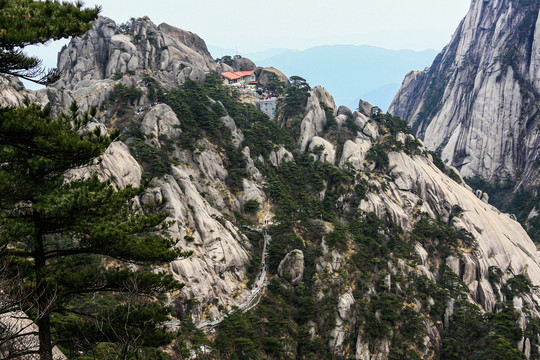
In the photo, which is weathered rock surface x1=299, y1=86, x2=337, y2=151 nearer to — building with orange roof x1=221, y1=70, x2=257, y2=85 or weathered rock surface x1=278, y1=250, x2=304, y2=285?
building with orange roof x1=221, y1=70, x2=257, y2=85

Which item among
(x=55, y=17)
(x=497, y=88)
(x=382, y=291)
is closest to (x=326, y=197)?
(x=382, y=291)

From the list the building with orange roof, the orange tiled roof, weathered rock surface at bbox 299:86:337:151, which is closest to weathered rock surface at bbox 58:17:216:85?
the orange tiled roof

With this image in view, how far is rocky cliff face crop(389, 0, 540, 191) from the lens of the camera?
93688 millimetres

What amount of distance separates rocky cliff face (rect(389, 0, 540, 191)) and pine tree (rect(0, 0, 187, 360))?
99.4 metres

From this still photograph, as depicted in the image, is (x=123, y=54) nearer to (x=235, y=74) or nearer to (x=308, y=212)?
(x=235, y=74)

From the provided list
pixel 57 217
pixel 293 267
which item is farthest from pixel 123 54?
pixel 57 217

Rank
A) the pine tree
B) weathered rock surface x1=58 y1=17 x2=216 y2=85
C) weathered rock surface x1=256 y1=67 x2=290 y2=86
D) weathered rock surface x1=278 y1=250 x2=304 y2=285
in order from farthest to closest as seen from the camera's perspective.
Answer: weathered rock surface x1=256 y1=67 x2=290 y2=86 → weathered rock surface x1=58 y1=17 x2=216 y2=85 → weathered rock surface x1=278 y1=250 x2=304 y2=285 → the pine tree

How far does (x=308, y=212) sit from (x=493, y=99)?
265 feet

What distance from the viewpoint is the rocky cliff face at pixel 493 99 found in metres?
93.7

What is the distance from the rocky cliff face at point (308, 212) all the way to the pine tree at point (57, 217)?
19.2m

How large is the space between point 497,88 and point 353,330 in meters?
90.8

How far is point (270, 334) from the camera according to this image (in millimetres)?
31047

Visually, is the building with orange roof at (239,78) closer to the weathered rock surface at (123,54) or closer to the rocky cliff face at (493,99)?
the weathered rock surface at (123,54)

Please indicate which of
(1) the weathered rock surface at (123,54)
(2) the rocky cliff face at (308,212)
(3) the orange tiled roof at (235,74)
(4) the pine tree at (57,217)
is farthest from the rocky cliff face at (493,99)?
(4) the pine tree at (57,217)
